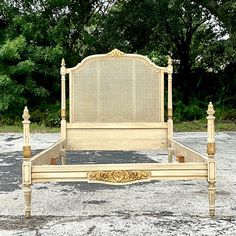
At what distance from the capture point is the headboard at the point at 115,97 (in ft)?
16.8

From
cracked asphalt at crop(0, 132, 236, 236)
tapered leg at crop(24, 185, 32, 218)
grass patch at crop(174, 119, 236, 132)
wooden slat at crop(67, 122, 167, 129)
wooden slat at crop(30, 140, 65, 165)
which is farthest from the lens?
grass patch at crop(174, 119, 236, 132)

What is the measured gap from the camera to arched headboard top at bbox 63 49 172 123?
5.14 metres

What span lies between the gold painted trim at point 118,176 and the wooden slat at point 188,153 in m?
0.47

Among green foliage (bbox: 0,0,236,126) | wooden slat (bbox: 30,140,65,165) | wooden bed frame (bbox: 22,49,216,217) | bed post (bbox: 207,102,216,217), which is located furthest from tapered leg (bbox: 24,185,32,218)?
green foliage (bbox: 0,0,236,126)

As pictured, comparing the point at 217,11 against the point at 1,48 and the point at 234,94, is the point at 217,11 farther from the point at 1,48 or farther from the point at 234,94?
the point at 1,48

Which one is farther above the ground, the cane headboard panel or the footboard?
the cane headboard panel

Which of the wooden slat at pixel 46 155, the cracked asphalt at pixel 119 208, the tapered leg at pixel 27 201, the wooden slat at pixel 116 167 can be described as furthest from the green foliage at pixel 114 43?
the tapered leg at pixel 27 201

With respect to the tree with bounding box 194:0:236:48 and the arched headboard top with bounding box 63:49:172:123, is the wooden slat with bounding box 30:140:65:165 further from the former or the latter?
the tree with bounding box 194:0:236:48

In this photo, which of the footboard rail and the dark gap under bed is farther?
the dark gap under bed

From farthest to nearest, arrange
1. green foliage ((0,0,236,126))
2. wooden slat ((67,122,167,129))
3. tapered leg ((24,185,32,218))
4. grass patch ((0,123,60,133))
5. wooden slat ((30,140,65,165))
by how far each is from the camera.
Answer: green foliage ((0,0,236,126)) < grass patch ((0,123,60,133)) < wooden slat ((67,122,167,129)) < wooden slat ((30,140,65,165)) < tapered leg ((24,185,32,218))

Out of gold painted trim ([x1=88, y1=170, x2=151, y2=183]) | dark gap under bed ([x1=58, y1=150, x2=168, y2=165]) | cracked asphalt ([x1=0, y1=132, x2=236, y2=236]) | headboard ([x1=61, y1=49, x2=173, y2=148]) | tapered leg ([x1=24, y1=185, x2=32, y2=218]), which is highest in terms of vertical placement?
headboard ([x1=61, y1=49, x2=173, y2=148])

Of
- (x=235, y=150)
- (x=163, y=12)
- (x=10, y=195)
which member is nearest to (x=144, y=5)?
(x=163, y=12)

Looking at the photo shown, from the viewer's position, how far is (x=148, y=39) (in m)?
12.6

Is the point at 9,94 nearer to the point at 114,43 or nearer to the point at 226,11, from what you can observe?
the point at 114,43
